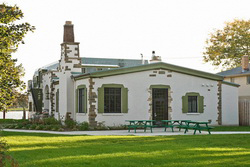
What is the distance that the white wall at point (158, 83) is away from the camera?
1065 inches

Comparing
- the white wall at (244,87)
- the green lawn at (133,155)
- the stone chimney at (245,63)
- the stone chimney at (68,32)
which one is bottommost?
the green lawn at (133,155)

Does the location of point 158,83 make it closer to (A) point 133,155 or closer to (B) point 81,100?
(B) point 81,100

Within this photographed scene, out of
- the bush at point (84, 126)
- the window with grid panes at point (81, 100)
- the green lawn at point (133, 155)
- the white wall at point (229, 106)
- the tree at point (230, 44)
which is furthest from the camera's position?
the tree at point (230, 44)

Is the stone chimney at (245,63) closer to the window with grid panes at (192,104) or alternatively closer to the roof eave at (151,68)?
the roof eave at (151,68)

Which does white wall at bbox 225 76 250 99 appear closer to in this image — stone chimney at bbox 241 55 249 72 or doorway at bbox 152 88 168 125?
stone chimney at bbox 241 55 249 72

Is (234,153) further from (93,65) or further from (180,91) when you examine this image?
(93,65)

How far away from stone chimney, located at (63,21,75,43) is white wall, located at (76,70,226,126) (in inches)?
132

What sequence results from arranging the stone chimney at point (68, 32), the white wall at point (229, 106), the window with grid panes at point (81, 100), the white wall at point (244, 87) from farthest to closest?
the white wall at point (244, 87), the stone chimney at point (68, 32), the white wall at point (229, 106), the window with grid panes at point (81, 100)

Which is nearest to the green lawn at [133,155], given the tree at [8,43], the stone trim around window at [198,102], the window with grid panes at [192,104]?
the tree at [8,43]

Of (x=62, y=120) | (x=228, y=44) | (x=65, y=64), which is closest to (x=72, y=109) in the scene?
(x=62, y=120)

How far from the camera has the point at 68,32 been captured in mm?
30672

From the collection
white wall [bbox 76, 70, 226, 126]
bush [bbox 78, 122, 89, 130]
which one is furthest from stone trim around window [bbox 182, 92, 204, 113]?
bush [bbox 78, 122, 89, 130]

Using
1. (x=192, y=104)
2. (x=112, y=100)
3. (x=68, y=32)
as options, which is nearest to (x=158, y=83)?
(x=192, y=104)

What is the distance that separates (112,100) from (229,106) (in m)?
8.71
